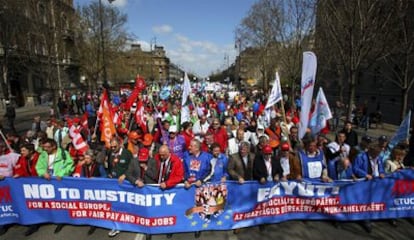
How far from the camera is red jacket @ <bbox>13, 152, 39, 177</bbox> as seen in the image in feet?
16.6

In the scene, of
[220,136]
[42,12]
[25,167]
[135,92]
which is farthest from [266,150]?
[42,12]

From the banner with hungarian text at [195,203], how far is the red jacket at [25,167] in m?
0.21

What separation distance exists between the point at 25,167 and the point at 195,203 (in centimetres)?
318

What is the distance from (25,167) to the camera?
509 centimetres

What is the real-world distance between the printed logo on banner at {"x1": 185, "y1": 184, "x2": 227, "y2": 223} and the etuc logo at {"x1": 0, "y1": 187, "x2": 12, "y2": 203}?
10.4 ft

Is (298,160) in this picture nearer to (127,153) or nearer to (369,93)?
(127,153)

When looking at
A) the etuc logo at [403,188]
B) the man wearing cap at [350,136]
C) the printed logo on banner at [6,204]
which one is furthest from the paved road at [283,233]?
the man wearing cap at [350,136]

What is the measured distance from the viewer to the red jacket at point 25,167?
507cm

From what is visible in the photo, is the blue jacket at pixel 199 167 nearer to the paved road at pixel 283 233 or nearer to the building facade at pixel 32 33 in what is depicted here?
the paved road at pixel 283 233

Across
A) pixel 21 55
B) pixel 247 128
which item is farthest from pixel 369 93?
pixel 21 55

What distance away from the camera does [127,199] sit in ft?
15.5

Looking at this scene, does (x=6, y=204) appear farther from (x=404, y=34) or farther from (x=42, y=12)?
(x=42, y=12)

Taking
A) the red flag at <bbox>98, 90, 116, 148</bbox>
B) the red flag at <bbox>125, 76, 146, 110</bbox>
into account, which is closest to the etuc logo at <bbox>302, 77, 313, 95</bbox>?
the red flag at <bbox>98, 90, 116, 148</bbox>

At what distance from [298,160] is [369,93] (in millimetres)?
33814
